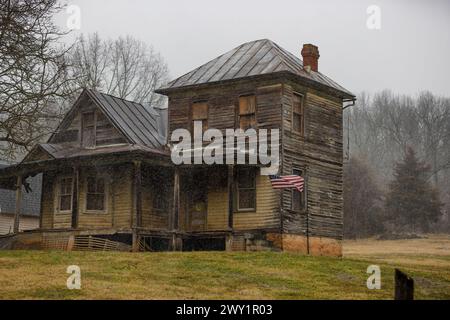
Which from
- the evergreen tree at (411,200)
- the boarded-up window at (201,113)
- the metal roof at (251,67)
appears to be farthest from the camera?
the evergreen tree at (411,200)

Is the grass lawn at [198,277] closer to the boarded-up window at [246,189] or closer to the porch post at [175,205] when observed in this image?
the porch post at [175,205]

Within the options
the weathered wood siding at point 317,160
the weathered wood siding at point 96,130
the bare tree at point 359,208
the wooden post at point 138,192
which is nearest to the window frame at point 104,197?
the weathered wood siding at point 96,130

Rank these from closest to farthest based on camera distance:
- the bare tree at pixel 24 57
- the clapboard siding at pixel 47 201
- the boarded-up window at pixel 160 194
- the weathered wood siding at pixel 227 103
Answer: the bare tree at pixel 24 57 < the weathered wood siding at pixel 227 103 < the boarded-up window at pixel 160 194 < the clapboard siding at pixel 47 201

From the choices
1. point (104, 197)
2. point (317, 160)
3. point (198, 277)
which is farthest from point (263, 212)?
point (198, 277)

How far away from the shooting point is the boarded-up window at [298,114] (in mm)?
31266

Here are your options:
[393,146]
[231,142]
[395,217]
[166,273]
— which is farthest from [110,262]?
[393,146]

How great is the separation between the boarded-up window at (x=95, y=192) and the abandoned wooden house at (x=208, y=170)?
41 mm

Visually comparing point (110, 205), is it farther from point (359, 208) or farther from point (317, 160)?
point (359, 208)

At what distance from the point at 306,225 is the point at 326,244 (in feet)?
5.52

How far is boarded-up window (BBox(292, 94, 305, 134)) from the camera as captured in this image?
3127 centimetres

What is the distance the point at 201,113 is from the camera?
1289 inches

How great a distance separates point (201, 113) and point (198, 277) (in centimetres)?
1347

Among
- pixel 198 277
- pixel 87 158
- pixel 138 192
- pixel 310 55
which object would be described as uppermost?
pixel 310 55

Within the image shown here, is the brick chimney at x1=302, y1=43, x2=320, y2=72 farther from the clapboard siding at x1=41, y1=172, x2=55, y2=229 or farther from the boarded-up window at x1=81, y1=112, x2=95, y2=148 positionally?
the clapboard siding at x1=41, y1=172, x2=55, y2=229
